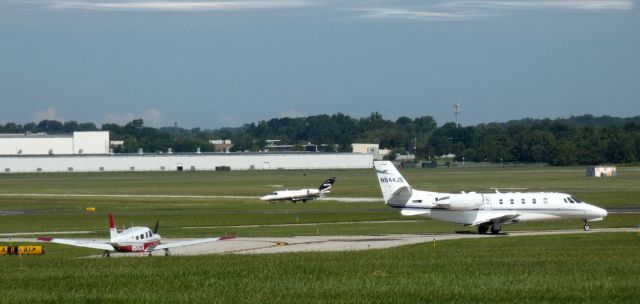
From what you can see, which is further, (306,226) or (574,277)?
(306,226)

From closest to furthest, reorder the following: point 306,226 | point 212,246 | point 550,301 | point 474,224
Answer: point 550,301 → point 212,246 → point 474,224 → point 306,226

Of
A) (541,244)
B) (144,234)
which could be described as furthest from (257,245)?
(541,244)

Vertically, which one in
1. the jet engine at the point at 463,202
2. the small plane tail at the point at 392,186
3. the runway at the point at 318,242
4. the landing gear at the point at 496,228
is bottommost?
the runway at the point at 318,242

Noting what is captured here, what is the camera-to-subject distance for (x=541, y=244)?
48.6m

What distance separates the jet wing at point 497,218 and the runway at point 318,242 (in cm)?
73

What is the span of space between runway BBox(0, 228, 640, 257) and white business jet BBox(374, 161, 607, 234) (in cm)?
82

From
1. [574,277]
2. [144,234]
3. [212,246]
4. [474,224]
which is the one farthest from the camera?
[474,224]

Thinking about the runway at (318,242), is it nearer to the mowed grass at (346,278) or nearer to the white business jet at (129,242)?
the white business jet at (129,242)

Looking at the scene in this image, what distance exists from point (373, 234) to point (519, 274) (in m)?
29.9

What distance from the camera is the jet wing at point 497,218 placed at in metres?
59.2

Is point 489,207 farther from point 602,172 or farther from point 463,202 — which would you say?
point 602,172

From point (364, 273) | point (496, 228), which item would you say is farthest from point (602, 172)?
point (364, 273)

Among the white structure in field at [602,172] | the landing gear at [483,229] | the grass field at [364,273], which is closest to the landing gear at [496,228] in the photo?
the landing gear at [483,229]

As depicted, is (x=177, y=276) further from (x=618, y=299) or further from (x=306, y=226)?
(x=306, y=226)
